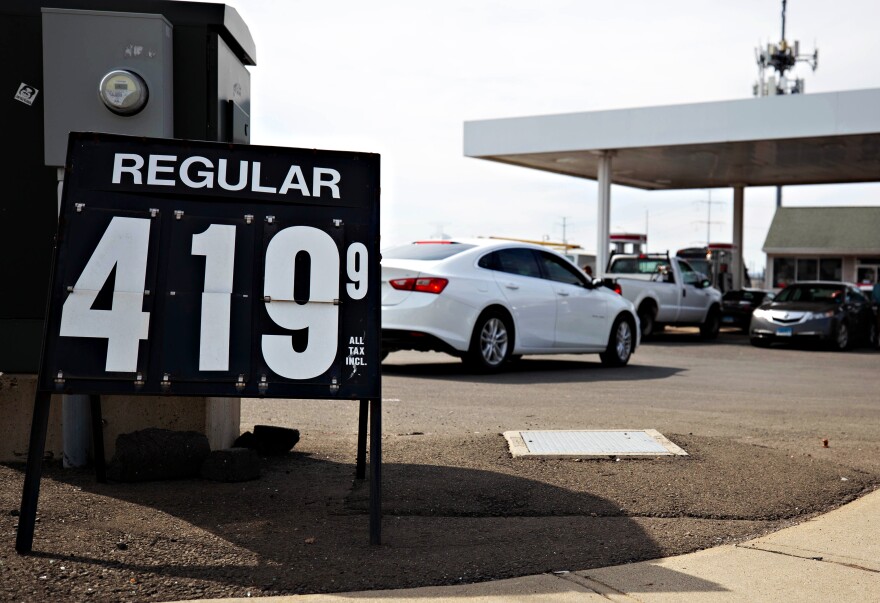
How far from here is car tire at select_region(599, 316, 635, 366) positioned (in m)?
15.5

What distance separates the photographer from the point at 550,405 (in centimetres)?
1033

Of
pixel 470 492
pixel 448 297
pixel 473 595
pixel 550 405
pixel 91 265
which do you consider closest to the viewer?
pixel 473 595

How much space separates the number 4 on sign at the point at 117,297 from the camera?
4.85 m

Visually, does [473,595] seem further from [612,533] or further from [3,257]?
[3,257]

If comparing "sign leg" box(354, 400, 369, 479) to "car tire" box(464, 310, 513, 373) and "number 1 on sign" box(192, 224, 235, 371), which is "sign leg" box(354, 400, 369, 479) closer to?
"number 1 on sign" box(192, 224, 235, 371)

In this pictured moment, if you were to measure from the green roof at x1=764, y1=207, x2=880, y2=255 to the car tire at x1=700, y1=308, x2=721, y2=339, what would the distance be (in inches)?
1285

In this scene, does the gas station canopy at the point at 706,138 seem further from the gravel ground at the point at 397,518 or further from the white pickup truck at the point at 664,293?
the gravel ground at the point at 397,518

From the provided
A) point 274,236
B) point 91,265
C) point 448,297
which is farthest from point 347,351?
point 448,297

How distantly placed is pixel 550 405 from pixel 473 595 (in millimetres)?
6149

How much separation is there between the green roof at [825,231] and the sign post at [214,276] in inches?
2136

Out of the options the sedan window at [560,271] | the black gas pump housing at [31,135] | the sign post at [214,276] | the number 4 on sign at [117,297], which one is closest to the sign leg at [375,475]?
the sign post at [214,276]

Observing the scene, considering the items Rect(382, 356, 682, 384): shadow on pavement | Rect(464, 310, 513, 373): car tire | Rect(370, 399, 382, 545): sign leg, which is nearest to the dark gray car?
Rect(382, 356, 682, 384): shadow on pavement

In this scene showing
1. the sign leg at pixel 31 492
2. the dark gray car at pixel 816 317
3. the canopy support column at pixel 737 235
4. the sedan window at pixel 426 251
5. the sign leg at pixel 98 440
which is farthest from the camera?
the canopy support column at pixel 737 235

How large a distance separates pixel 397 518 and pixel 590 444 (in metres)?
2.40
